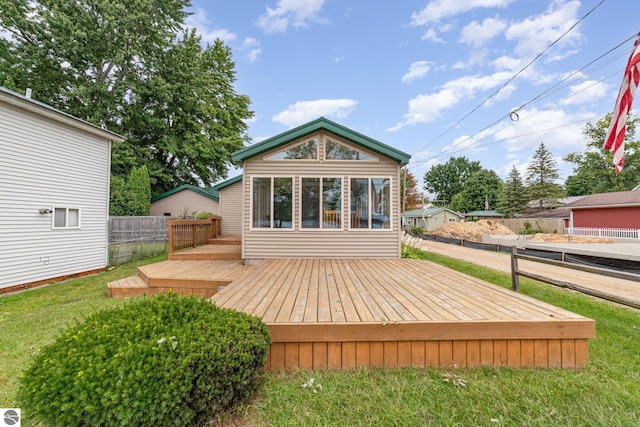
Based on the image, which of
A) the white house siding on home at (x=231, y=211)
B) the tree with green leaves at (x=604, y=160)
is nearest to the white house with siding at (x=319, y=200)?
the white house siding on home at (x=231, y=211)

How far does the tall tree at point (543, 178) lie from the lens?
88.7 feet

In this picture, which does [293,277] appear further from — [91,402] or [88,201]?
[88,201]

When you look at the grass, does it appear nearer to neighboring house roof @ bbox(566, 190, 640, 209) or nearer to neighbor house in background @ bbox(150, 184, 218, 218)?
neighbor house in background @ bbox(150, 184, 218, 218)

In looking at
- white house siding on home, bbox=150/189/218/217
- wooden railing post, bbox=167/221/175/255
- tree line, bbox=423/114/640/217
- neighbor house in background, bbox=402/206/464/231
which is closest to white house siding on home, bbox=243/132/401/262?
wooden railing post, bbox=167/221/175/255

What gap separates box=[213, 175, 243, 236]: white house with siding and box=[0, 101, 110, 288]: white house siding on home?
12.2 ft

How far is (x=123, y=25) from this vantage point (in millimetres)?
12797

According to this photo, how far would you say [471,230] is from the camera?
1908cm

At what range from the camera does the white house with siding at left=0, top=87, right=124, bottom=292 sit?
18.6ft

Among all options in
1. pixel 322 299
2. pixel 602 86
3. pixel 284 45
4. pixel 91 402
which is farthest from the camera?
pixel 284 45

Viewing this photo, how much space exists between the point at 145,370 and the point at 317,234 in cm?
467

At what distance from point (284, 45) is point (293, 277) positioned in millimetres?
11812

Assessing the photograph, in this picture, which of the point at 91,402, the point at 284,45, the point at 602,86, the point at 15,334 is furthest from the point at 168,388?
the point at 602,86

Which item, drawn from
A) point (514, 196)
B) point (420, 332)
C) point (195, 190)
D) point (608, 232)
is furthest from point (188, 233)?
point (514, 196)

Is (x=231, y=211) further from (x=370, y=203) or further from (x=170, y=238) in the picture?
(x=370, y=203)
